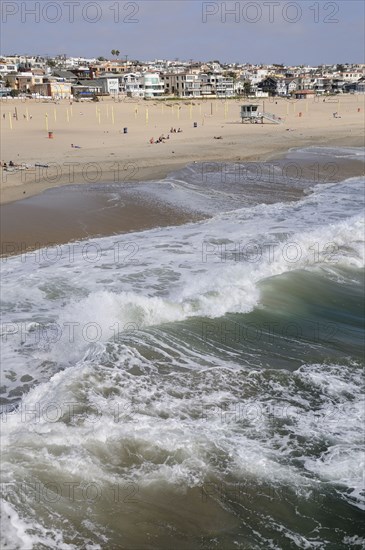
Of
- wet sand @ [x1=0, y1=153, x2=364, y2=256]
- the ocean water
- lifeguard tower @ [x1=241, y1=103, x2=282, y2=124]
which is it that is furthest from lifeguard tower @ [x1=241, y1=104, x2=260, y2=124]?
the ocean water

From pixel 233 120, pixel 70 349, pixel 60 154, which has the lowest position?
pixel 70 349

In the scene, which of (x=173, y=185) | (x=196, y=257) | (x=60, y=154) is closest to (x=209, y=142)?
(x=60, y=154)

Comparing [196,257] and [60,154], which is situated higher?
[60,154]

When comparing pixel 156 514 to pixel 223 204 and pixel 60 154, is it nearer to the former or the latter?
pixel 223 204

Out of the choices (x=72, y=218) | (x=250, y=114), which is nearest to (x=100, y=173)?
(x=72, y=218)

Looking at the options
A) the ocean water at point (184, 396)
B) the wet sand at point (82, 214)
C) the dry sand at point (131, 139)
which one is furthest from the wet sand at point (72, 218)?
the dry sand at point (131, 139)

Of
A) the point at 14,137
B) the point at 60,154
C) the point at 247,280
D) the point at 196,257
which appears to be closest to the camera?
the point at 247,280

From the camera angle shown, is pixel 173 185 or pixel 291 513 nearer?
pixel 291 513
